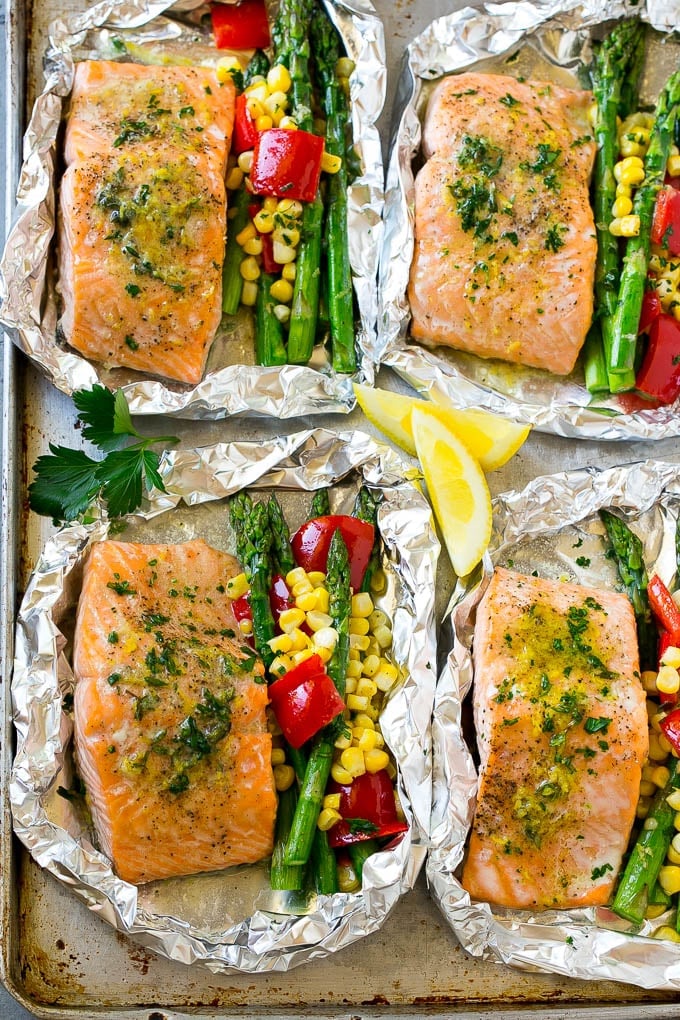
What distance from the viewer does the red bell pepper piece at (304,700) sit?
3766mm

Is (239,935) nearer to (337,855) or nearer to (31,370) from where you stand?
(337,855)

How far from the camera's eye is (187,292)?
4.06 metres

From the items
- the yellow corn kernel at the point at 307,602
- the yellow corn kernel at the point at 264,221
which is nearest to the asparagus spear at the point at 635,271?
the yellow corn kernel at the point at 264,221

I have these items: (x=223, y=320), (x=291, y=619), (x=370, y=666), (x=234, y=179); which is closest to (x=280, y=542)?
(x=291, y=619)

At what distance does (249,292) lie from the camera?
14.3 feet

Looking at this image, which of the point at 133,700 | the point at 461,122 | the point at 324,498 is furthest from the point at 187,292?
the point at 133,700

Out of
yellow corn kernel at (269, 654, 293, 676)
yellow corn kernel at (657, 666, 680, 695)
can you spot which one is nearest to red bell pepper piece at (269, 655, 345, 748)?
yellow corn kernel at (269, 654, 293, 676)

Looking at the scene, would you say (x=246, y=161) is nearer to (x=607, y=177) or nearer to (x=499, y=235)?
(x=499, y=235)

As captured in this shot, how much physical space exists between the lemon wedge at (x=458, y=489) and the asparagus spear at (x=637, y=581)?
2.12ft

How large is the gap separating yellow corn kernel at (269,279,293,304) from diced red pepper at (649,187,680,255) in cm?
163

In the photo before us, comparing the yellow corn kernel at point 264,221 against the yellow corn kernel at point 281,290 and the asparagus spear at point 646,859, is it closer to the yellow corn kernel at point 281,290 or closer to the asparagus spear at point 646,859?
the yellow corn kernel at point 281,290

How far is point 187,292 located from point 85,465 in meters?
0.82

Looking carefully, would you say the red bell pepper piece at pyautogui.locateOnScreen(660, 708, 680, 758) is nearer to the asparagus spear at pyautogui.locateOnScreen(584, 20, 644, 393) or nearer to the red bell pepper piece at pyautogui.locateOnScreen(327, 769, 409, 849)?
the red bell pepper piece at pyautogui.locateOnScreen(327, 769, 409, 849)

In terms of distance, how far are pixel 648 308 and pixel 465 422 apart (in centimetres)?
103
